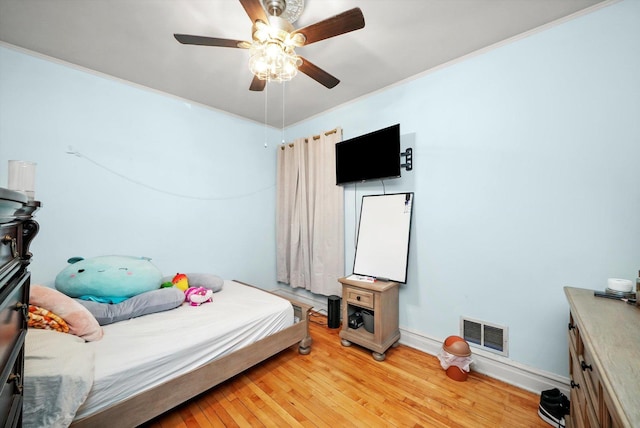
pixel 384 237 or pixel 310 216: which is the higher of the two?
pixel 310 216

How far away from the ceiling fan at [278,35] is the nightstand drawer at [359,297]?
1.91m

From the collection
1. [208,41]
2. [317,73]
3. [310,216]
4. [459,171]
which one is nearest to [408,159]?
[459,171]

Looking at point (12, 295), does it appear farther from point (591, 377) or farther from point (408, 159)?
point (408, 159)

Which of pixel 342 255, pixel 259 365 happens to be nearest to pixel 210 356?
pixel 259 365

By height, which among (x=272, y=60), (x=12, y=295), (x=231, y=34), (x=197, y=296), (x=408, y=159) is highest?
(x=231, y=34)

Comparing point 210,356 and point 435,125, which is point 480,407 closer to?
point 210,356

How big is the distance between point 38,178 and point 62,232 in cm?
49

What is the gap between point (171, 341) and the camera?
158cm

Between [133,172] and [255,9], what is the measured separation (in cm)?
217

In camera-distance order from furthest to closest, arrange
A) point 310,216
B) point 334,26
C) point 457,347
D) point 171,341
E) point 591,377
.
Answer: point 310,216 → point 457,347 → point 171,341 → point 334,26 → point 591,377

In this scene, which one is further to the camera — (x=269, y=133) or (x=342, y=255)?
(x=269, y=133)

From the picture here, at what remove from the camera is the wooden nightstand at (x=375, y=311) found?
220 cm

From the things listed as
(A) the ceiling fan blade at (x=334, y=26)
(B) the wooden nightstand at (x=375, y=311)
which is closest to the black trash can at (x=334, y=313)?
(B) the wooden nightstand at (x=375, y=311)

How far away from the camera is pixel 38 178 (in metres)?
2.08
